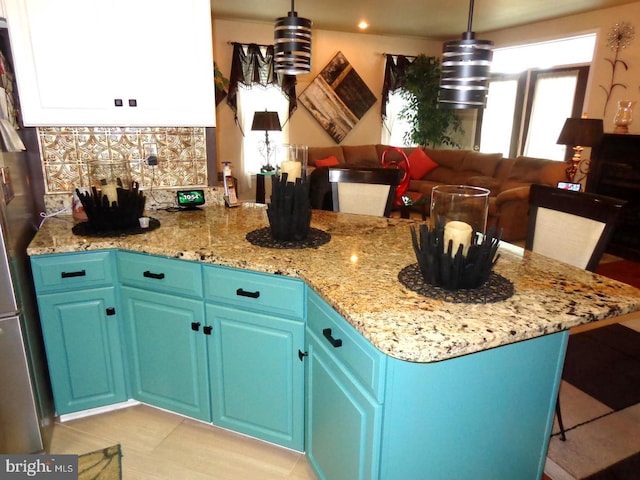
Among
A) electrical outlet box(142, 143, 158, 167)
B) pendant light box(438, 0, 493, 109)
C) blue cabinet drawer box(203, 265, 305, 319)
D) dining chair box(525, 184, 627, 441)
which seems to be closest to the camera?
pendant light box(438, 0, 493, 109)

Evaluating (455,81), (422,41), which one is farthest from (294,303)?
(422,41)

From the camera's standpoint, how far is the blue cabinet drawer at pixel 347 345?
1201 millimetres

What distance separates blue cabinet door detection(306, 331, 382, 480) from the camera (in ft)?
4.14

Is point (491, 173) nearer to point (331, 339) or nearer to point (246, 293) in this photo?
point (246, 293)

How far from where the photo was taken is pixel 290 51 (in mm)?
2119

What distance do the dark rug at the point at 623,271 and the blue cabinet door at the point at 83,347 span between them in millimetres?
4350

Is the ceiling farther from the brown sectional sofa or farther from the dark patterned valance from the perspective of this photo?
the brown sectional sofa

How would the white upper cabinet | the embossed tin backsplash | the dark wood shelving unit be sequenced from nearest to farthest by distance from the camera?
the white upper cabinet, the embossed tin backsplash, the dark wood shelving unit

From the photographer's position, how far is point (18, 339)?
5.62ft

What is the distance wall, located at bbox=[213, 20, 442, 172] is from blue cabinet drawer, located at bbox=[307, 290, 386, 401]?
5.62 meters

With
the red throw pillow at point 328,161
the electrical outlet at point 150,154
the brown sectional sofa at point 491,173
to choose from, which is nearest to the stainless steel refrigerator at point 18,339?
the electrical outlet at point 150,154

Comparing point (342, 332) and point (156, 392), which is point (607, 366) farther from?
point (156, 392)

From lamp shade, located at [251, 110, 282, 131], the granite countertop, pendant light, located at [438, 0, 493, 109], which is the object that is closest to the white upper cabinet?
the granite countertop

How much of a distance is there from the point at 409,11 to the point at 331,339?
5450 millimetres
